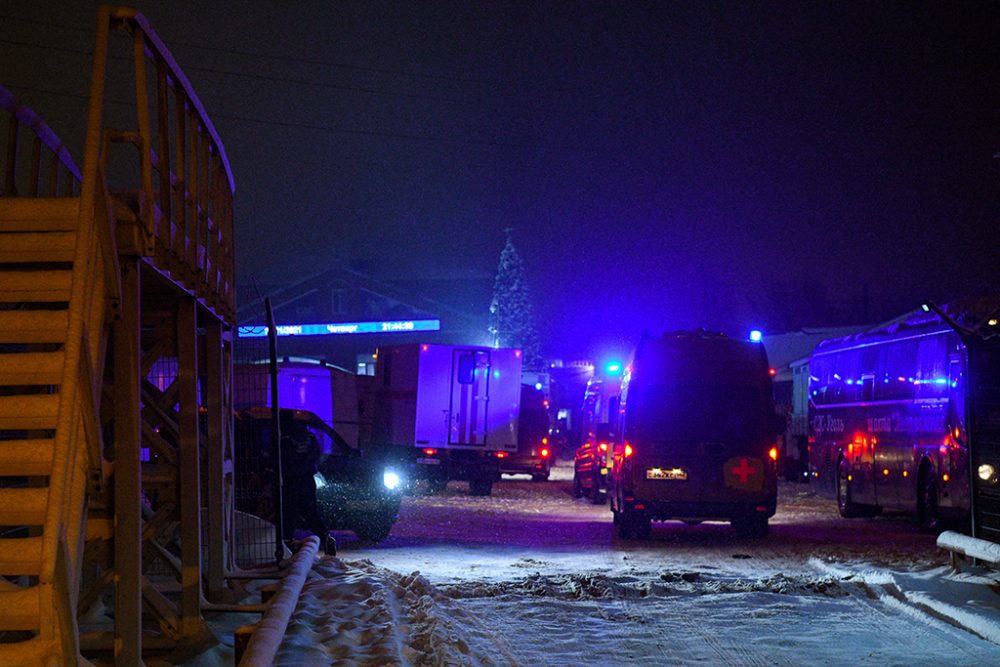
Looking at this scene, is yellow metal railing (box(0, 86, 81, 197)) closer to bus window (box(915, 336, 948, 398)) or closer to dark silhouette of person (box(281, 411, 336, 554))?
dark silhouette of person (box(281, 411, 336, 554))

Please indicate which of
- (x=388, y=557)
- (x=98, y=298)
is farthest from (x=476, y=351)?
(x=98, y=298)

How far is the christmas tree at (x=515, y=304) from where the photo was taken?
3302 inches

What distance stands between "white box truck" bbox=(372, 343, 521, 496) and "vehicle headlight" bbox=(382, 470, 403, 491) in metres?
10.2

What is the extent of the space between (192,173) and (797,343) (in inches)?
1949

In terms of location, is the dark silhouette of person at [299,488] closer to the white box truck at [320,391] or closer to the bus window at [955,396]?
the bus window at [955,396]

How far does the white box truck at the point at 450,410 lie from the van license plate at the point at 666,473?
11247mm

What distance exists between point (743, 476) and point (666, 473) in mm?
1158

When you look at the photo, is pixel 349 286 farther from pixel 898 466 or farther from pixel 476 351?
pixel 898 466

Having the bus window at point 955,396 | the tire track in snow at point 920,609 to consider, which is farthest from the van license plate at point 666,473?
the tire track in snow at point 920,609

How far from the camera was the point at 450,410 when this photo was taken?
2950 centimetres

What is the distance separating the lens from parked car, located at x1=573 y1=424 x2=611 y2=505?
26.8 metres

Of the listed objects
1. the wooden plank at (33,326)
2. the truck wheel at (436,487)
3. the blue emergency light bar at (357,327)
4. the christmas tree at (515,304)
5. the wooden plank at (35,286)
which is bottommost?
the truck wheel at (436,487)

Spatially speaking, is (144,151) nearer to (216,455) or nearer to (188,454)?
(188,454)

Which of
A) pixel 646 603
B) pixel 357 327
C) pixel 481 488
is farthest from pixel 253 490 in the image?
pixel 357 327
